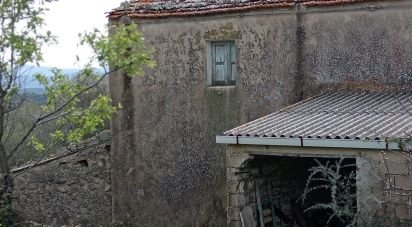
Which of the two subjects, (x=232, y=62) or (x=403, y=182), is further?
(x=232, y=62)

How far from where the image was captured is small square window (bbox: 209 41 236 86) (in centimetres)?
1316

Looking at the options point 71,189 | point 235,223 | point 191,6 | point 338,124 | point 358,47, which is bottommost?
point 235,223

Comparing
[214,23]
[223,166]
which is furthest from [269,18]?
[223,166]

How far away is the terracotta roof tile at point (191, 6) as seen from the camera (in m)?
12.2

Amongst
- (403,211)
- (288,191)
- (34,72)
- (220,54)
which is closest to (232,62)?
(220,54)

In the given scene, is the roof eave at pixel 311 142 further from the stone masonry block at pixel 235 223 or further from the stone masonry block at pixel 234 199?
the stone masonry block at pixel 235 223

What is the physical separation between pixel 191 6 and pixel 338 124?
494 centimetres

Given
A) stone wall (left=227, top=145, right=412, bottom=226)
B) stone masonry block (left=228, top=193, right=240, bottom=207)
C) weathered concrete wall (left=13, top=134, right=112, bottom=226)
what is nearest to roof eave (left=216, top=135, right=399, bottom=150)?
stone wall (left=227, top=145, right=412, bottom=226)

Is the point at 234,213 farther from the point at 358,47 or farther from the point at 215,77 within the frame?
the point at 215,77

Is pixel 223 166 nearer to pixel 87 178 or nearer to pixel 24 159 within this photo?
pixel 87 178

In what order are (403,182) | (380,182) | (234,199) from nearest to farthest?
(403,182)
(380,182)
(234,199)

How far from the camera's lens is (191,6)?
13.3m

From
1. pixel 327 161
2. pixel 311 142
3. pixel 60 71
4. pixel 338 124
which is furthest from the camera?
pixel 327 161

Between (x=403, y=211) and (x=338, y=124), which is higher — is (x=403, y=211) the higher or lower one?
the lower one
